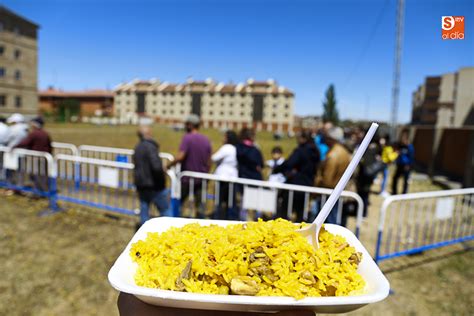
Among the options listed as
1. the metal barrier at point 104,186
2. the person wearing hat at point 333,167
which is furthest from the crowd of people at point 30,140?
the person wearing hat at point 333,167

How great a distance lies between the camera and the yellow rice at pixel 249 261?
Result: 1159 mm

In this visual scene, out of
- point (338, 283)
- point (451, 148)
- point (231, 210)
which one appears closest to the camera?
point (338, 283)

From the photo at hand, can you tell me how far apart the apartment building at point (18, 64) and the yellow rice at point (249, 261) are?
56101 millimetres

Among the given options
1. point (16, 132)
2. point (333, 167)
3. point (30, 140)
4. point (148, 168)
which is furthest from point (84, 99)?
point (333, 167)

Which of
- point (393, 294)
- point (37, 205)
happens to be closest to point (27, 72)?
point (37, 205)

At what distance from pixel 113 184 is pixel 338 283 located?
17.7ft

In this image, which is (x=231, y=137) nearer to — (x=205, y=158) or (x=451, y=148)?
(x=205, y=158)

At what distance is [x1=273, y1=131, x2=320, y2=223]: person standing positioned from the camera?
5.07m

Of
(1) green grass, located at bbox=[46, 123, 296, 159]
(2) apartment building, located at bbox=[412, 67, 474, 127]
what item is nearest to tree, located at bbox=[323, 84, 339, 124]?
(2) apartment building, located at bbox=[412, 67, 474, 127]

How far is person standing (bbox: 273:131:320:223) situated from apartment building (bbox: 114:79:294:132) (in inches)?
2878

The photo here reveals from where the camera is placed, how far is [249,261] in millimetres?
1256

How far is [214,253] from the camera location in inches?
50.2

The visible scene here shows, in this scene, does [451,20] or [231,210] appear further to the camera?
[231,210]

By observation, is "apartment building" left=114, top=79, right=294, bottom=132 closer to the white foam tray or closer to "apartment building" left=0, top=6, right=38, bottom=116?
"apartment building" left=0, top=6, right=38, bottom=116
